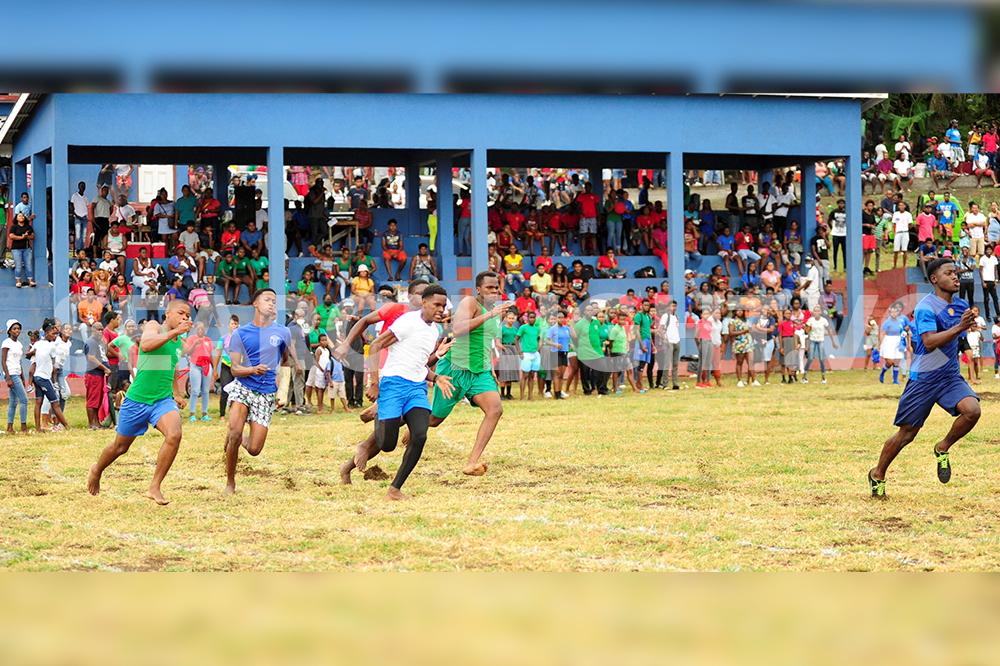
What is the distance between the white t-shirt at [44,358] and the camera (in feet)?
54.5

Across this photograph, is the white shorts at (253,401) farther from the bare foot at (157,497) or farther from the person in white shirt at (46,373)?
the person in white shirt at (46,373)

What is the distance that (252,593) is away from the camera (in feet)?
22.7

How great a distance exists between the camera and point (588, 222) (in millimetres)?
27781

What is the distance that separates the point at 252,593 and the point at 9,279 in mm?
19047

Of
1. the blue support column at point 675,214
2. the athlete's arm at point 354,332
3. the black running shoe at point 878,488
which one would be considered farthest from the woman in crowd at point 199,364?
the black running shoe at point 878,488

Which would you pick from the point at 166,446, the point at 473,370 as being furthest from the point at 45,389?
the point at 473,370

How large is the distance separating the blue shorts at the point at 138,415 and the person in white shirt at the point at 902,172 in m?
28.6

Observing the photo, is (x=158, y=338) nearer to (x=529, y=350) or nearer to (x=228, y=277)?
(x=529, y=350)

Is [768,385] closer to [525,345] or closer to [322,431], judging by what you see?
[525,345]

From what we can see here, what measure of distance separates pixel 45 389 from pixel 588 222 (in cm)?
1428

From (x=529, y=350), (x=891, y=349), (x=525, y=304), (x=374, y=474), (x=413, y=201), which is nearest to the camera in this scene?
(x=374, y=474)

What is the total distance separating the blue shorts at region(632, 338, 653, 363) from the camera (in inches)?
898

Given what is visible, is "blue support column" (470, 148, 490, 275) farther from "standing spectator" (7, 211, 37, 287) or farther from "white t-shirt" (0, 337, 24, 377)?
"white t-shirt" (0, 337, 24, 377)

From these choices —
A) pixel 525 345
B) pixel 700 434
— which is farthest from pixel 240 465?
pixel 525 345
